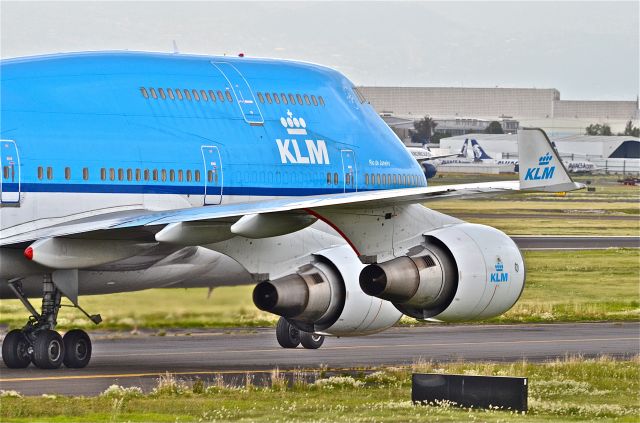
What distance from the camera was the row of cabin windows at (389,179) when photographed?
34.3 meters

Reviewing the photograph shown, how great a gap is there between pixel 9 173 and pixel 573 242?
47.4 m

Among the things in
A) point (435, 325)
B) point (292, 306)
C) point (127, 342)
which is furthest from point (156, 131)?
point (435, 325)

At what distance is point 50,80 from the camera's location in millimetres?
28078

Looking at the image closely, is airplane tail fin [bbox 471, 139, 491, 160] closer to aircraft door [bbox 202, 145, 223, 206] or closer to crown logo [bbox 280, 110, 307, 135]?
crown logo [bbox 280, 110, 307, 135]

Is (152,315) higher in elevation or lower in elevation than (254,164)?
lower

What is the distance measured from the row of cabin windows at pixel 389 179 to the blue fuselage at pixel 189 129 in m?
0.04

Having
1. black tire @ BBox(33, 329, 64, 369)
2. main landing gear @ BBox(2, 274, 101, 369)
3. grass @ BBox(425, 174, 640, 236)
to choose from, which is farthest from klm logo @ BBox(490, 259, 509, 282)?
grass @ BBox(425, 174, 640, 236)

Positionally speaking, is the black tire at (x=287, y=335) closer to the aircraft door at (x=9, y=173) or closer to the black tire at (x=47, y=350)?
the black tire at (x=47, y=350)

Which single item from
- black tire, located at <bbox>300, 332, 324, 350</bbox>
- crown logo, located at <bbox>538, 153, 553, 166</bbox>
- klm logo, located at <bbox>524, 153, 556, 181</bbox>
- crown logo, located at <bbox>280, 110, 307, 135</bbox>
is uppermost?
crown logo, located at <bbox>280, 110, 307, 135</bbox>

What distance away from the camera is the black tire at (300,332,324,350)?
3325cm

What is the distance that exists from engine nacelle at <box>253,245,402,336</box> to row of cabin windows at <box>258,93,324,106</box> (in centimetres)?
503

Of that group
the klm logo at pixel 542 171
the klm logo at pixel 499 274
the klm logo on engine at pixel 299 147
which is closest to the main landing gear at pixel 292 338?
the klm logo on engine at pixel 299 147

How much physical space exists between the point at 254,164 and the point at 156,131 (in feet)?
9.41

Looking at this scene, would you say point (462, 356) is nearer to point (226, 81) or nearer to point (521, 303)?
point (226, 81)
